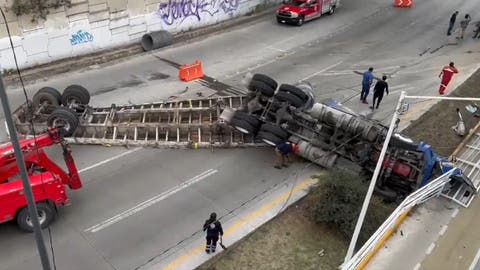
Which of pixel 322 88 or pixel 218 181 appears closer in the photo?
pixel 218 181

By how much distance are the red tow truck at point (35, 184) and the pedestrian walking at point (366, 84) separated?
11.5 meters

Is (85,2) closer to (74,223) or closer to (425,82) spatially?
(74,223)

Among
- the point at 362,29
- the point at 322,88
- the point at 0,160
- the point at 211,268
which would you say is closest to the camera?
the point at 211,268

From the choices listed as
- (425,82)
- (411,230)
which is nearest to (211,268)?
(411,230)

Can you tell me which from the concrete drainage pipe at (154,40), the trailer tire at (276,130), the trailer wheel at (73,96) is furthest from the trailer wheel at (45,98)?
the concrete drainage pipe at (154,40)

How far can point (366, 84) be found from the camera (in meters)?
18.0

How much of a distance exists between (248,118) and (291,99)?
149cm

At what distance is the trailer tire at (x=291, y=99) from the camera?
14.5 m

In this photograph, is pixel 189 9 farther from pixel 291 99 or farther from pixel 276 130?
pixel 276 130

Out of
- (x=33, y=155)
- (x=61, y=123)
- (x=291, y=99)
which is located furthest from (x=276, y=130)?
(x=33, y=155)

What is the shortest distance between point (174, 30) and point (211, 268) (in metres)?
17.8

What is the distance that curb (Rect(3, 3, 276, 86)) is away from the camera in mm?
20047

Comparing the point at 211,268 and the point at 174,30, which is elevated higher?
the point at 174,30

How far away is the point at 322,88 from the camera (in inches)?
778
